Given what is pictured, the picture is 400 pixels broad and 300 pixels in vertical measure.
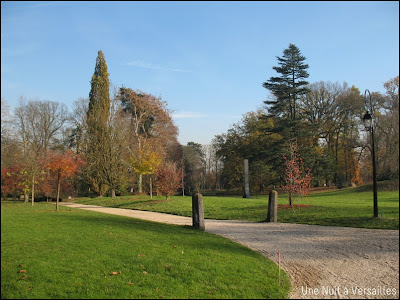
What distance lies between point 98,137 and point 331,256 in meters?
27.7

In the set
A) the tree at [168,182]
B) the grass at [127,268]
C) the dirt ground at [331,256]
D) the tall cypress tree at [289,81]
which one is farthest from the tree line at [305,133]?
the grass at [127,268]

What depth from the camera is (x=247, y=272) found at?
17.4ft

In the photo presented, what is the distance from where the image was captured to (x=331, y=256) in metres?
6.76

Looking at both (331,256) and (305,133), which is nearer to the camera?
(331,256)

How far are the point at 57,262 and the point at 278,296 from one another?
375 cm

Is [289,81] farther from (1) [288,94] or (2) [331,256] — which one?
(2) [331,256]

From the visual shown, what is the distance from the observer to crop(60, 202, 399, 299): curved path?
474 centimetres

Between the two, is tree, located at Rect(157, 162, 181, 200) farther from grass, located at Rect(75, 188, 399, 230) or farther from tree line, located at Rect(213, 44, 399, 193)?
tree line, located at Rect(213, 44, 399, 193)

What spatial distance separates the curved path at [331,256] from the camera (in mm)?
4738

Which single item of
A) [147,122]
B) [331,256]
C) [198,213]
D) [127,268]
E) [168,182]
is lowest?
[331,256]

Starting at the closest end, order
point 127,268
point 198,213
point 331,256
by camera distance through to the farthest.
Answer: point 127,268 → point 331,256 → point 198,213

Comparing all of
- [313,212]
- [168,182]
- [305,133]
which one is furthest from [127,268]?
[305,133]

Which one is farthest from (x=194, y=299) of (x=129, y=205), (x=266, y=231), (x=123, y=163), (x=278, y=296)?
(x=123, y=163)

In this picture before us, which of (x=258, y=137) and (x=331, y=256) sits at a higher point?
(x=258, y=137)
